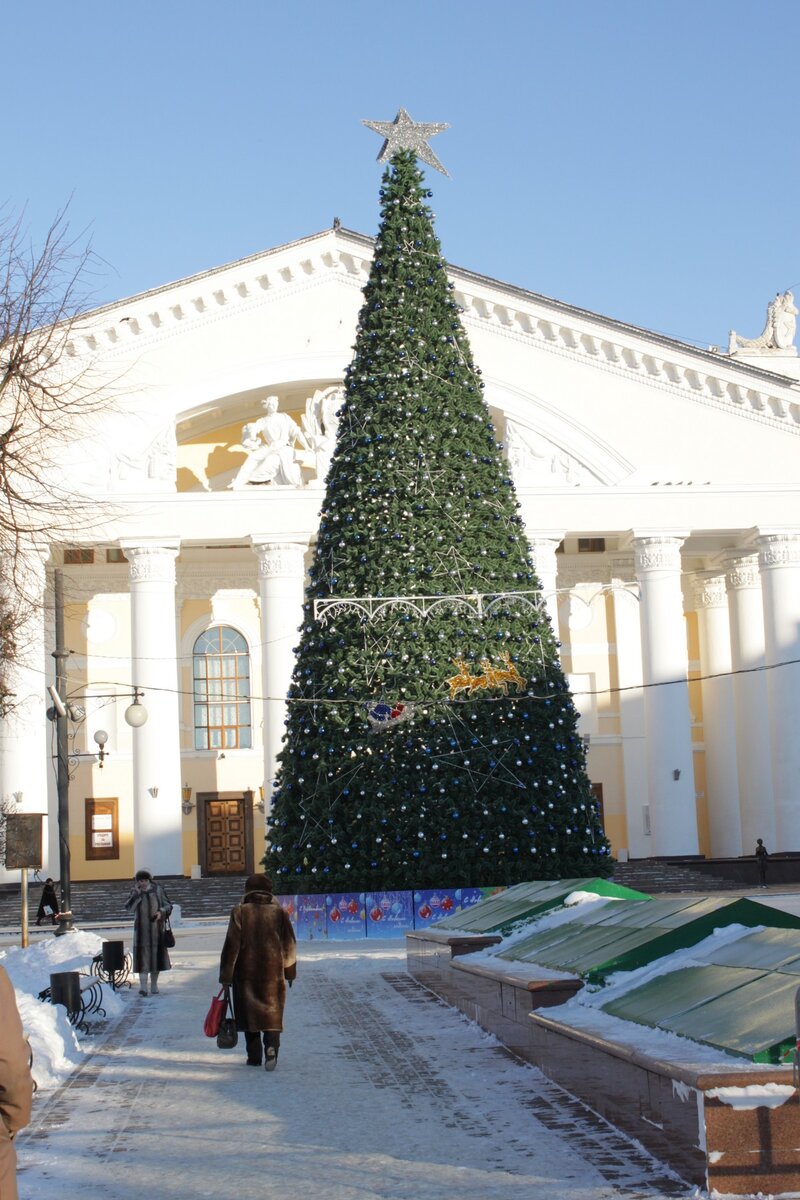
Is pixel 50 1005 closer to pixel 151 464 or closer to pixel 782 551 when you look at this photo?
pixel 151 464

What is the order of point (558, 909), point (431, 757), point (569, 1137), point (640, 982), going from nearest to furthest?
point (569, 1137)
point (640, 982)
point (558, 909)
point (431, 757)

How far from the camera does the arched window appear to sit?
42625 millimetres

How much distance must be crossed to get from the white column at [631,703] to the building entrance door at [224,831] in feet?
31.5

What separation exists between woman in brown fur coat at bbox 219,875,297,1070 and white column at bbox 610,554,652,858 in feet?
97.7

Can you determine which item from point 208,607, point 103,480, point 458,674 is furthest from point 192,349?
point 458,674

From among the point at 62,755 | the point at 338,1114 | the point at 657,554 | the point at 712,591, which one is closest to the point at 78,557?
the point at 657,554

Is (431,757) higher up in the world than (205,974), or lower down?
higher up

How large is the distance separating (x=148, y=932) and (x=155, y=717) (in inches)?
815

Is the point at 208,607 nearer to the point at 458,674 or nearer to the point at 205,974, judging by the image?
the point at 458,674

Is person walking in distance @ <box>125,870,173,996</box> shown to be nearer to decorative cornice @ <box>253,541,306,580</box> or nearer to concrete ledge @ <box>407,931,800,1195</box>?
concrete ledge @ <box>407,931,800,1195</box>

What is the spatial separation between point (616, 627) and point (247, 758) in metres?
10.1

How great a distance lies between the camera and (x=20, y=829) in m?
19.1

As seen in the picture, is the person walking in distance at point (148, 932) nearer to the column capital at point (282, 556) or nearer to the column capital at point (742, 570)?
the column capital at point (282, 556)

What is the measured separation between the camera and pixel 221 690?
4306cm
